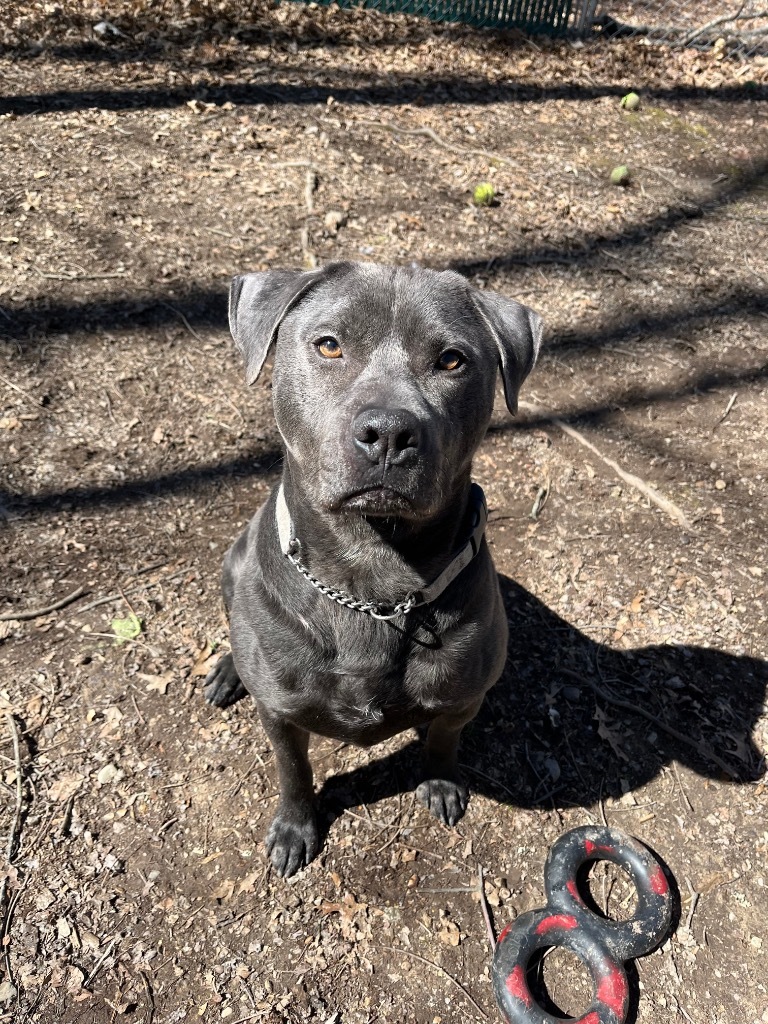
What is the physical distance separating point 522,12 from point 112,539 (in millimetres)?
7288

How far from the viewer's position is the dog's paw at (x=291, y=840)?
→ 10.5ft

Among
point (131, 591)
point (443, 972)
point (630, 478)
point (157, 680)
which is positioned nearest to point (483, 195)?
point (630, 478)

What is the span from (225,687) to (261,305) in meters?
1.74

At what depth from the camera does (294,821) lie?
10.5 ft

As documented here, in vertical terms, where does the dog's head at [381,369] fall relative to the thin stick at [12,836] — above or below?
above

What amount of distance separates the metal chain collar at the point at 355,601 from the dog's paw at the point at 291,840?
1100mm

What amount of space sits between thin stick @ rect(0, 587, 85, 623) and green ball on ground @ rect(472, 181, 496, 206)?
14.2ft

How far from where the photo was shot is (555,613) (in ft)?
13.7

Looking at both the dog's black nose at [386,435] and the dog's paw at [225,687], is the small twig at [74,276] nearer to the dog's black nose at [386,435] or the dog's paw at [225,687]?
the dog's paw at [225,687]

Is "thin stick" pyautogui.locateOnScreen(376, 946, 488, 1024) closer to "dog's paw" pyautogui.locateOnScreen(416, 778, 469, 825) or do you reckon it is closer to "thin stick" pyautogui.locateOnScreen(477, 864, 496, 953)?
"thin stick" pyautogui.locateOnScreen(477, 864, 496, 953)

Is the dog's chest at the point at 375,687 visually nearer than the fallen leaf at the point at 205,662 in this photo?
Yes

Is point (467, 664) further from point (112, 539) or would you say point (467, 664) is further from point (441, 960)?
point (112, 539)

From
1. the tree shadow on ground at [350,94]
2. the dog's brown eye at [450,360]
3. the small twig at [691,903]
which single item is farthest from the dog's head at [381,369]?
the tree shadow on ground at [350,94]

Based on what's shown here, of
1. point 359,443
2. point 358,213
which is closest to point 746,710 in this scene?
point 359,443
